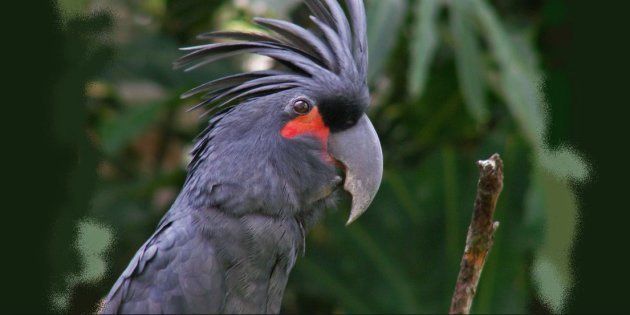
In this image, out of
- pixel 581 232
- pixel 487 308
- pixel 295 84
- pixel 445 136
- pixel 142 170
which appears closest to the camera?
pixel 295 84

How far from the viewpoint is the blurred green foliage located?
3.19 metres

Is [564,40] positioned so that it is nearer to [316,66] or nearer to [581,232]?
[581,232]

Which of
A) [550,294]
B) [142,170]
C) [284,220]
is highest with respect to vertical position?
[284,220]

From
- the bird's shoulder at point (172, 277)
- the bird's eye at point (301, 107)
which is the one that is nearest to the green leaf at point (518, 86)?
the bird's eye at point (301, 107)

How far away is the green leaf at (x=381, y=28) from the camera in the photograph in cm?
323

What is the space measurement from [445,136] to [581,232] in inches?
55.1

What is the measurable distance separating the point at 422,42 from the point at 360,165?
1.13m

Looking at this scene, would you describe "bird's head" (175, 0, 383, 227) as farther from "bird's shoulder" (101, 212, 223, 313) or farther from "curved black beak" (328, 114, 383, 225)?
"bird's shoulder" (101, 212, 223, 313)

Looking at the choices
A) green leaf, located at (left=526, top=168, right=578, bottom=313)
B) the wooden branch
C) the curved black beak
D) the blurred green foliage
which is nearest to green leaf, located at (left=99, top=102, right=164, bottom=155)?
the blurred green foliage

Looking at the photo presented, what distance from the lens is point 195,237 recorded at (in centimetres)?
208

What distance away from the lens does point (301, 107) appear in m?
2.19

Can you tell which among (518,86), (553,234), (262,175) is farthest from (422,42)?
(262,175)

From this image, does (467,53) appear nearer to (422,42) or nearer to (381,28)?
(422,42)

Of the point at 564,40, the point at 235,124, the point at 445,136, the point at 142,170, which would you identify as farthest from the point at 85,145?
the point at 564,40
